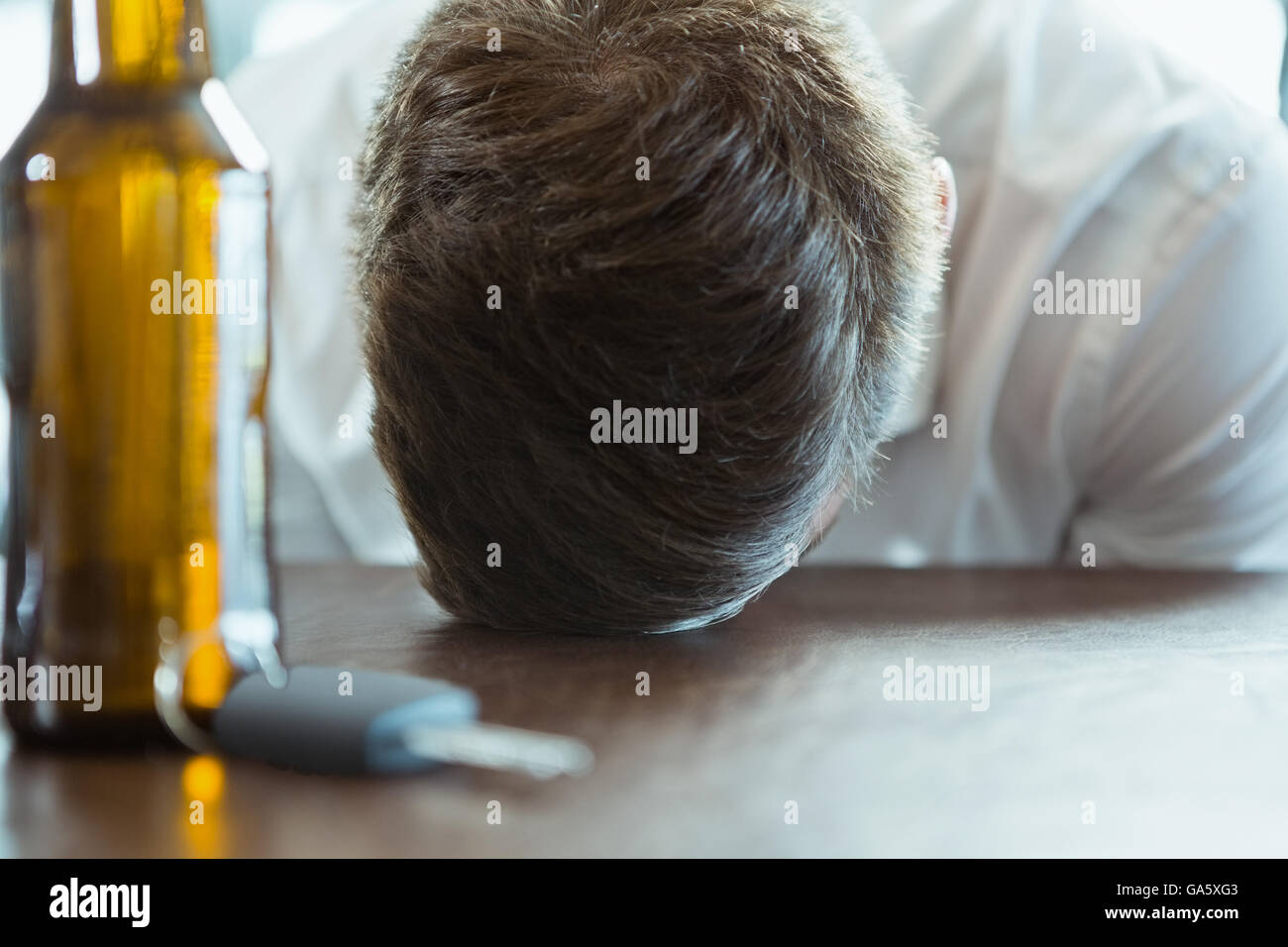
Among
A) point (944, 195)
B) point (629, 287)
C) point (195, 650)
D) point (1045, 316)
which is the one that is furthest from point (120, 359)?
point (1045, 316)

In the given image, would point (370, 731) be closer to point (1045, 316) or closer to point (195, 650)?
point (195, 650)

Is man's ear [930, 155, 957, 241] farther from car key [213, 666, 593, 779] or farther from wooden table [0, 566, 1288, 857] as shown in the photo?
car key [213, 666, 593, 779]

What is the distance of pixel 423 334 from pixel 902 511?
29.6 inches

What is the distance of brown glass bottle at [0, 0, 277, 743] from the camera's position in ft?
1.47

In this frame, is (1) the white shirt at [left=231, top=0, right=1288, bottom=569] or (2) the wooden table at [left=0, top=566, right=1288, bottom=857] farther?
(1) the white shirt at [left=231, top=0, right=1288, bottom=569]

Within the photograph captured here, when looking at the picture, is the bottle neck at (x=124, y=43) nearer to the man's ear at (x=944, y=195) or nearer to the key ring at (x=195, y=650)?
the key ring at (x=195, y=650)

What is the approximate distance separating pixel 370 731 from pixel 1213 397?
881 mm

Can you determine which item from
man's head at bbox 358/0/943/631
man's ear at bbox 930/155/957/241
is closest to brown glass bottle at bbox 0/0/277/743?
man's head at bbox 358/0/943/631

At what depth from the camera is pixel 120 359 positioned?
1.47 feet

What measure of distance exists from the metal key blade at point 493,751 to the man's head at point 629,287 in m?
0.21

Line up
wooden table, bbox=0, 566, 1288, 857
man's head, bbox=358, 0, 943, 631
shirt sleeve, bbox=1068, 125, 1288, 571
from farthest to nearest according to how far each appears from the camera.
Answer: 1. shirt sleeve, bbox=1068, 125, 1288, 571
2. man's head, bbox=358, 0, 943, 631
3. wooden table, bbox=0, 566, 1288, 857

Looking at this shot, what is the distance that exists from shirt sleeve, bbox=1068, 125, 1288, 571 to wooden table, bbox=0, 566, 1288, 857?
14.4 inches
